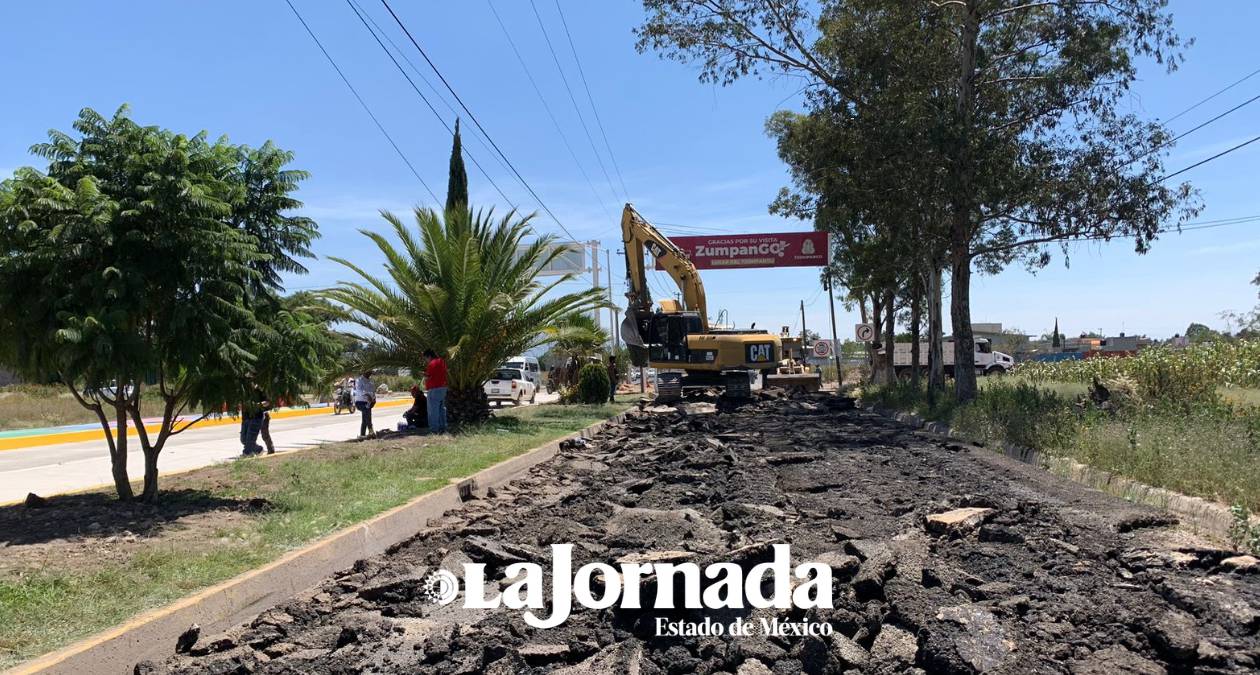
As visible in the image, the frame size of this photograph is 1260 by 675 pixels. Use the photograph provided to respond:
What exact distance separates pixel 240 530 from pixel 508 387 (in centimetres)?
2676

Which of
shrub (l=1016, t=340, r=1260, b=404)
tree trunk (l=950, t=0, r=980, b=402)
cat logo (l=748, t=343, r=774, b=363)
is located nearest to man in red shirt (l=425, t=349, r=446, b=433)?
tree trunk (l=950, t=0, r=980, b=402)

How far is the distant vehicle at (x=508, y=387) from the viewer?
3362 cm

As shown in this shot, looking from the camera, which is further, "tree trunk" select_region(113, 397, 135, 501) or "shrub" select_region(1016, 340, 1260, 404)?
"shrub" select_region(1016, 340, 1260, 404)

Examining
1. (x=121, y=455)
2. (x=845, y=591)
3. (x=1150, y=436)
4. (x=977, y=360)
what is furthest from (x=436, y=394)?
(x=977, y=360)

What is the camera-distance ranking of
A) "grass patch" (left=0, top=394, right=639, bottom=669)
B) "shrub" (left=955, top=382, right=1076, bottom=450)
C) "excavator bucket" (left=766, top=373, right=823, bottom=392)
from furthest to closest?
"excavator bucket" (left=766, top=373, right=823, bottom=392) < "shrub" (left=955, top=382, right=1076, bottom=450) < "grass patch" (left=0, top=394, right=639, bottom=669)

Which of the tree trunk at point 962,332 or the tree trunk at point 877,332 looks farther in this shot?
the tree trunk at point 877,332

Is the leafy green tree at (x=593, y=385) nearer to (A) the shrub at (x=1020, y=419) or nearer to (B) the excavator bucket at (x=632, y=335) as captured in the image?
(B) the excavator bucket at (x=632, y=335)

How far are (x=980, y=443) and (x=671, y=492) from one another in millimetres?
6745

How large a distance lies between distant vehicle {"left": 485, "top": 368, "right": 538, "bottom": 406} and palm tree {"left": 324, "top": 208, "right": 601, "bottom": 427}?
1486 cm

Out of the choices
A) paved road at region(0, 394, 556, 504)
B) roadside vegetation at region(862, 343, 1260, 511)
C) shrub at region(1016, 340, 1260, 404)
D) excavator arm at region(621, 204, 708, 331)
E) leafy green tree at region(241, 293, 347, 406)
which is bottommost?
paved road at region(0, 394, 556, 504)

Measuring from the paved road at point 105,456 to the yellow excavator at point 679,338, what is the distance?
7892mm

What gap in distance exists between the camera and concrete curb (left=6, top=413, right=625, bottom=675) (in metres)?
4.50

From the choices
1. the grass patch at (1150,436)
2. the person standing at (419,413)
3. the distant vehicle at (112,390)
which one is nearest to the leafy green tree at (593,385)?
the person standing at (419,413)

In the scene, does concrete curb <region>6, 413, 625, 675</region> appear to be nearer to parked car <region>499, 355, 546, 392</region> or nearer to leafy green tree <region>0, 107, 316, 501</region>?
leafy green tree <region>0, 107, 316, 501</region>
